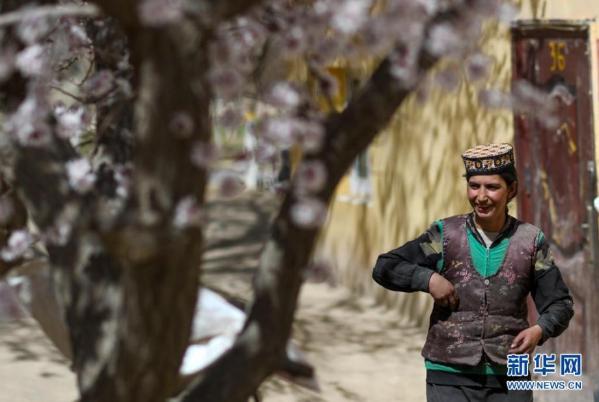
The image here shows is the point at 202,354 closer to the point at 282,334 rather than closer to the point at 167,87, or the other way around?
the point at 282,334

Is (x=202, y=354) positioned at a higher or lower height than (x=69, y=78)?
lower

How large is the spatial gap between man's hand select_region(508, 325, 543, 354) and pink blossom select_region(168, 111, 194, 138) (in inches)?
66.3

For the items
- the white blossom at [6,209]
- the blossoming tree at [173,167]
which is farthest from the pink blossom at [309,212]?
the white blossom at [6,209]

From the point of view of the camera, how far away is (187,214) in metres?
2.53

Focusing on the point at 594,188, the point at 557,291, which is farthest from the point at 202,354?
the point at 594,188

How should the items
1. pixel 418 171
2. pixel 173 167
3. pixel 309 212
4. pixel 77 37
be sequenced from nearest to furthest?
pixel 173 167 < pixel 309 212 < pixel 77 37 < pixel 418 171

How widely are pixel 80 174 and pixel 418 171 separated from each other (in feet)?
20.4

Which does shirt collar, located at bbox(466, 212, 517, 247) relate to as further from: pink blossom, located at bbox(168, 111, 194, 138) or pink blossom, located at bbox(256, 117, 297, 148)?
pink blossom, located at bbox(168, 111, 194, 138)

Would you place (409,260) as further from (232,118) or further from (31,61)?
(31,61)

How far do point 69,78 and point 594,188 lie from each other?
364 cm

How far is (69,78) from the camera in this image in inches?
188

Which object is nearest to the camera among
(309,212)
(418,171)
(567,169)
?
(309,212)

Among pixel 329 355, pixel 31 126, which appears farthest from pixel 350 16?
pixel 329 355

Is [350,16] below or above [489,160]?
above
